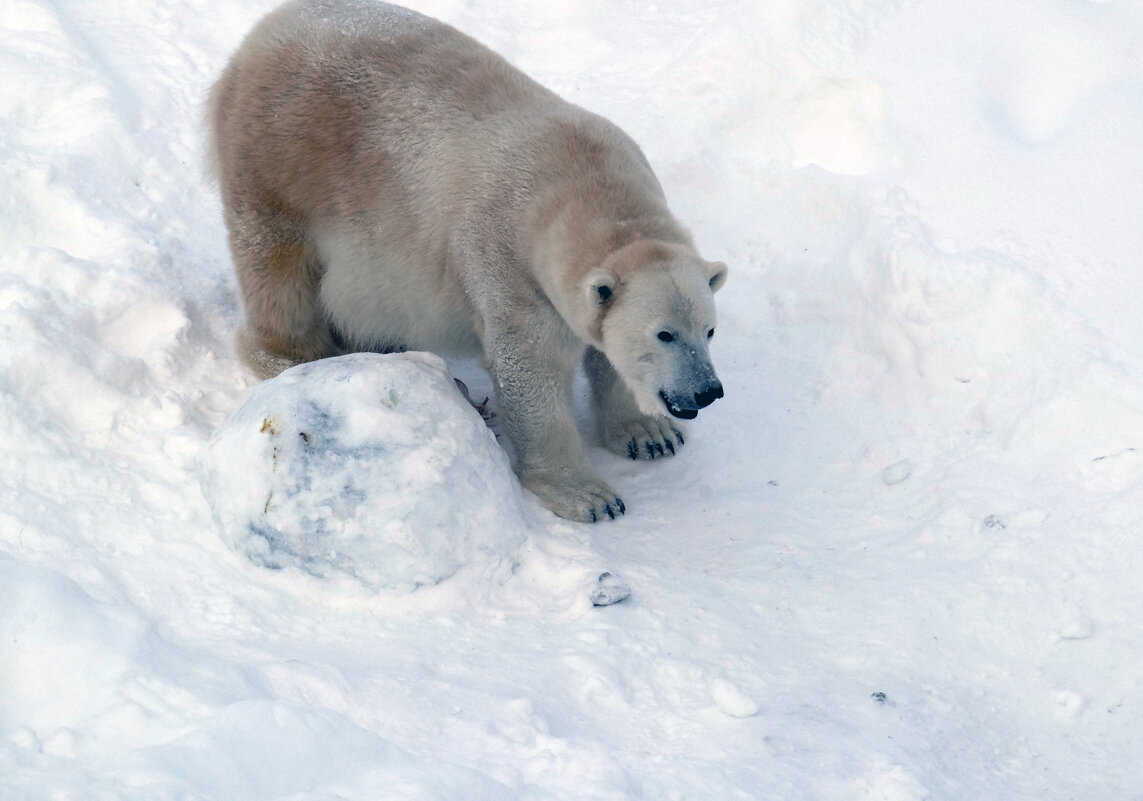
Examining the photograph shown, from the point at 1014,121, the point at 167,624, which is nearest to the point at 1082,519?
the point at 1014,121

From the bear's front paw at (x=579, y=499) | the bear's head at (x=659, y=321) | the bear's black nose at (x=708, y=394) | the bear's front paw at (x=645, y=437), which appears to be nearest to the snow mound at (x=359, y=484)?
the bear's front paw at (x=579, y=499)

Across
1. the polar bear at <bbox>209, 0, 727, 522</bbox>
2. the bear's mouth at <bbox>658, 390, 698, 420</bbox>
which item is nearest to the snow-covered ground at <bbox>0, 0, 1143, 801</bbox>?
the polar bear at <bbox>209, 0, 727, 522</bbox>

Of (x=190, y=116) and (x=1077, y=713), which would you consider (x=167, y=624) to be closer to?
(x=1077, y=713)

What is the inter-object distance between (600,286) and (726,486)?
1.05 m

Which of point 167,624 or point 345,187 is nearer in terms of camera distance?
point 167,624

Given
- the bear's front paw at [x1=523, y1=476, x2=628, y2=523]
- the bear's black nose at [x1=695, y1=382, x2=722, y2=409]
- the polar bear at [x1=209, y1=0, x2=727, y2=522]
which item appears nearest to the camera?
the bear's black nose at [x1=695, y1=382, x2=722, y2=409]

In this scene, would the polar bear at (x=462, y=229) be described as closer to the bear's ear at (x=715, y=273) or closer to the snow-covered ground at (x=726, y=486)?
the bear's ear at (x=715, y=273)

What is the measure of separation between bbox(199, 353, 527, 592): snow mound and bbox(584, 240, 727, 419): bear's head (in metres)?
0.63

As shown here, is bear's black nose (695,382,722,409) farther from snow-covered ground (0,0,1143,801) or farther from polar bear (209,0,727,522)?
snow-covered ground (0,0,1143,801)

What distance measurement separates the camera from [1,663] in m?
2.42

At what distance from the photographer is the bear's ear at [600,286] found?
3445mm

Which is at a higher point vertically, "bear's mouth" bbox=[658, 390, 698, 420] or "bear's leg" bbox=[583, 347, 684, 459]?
"bear's mouth" bbox=[658, 390, 698, 420]

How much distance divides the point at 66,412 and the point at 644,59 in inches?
151

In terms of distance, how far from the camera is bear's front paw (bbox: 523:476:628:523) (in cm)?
383
